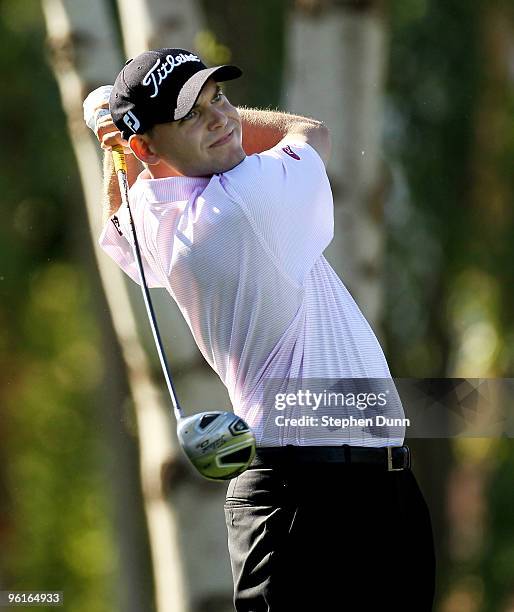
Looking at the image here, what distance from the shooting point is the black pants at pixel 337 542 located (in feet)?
6.87

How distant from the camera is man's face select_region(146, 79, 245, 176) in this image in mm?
2158

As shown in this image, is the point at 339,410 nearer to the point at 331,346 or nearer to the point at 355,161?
the point at 331,346

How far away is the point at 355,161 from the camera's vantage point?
3.70m

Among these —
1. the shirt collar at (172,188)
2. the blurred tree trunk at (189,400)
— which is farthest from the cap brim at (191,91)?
the blurred tree trunk at (189,400)

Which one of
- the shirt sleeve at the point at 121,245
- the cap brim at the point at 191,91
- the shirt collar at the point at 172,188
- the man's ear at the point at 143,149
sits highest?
the cap brim at the point at 191,91

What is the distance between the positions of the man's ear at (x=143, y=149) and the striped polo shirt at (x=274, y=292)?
5 cm

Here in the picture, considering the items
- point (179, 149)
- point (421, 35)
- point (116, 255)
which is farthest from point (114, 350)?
point (179, 149)

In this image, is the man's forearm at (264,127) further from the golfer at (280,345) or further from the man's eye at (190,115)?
the man's eye at (190,115)

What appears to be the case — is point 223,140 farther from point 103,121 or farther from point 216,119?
point 103,121

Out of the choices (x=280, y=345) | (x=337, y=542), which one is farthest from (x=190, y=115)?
(x=337, y=542)

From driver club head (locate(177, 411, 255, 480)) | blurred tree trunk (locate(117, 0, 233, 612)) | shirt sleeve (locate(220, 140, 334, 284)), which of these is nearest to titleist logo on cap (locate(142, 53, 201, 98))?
shirt sleeve (locate(220, 140, 334, 284))

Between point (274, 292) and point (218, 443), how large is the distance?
311 mm

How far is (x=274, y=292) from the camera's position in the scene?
2127mm

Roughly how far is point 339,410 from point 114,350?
2.91 metres
